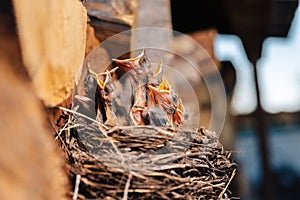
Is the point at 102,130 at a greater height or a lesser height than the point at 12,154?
greater

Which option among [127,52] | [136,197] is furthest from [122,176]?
[127,52]

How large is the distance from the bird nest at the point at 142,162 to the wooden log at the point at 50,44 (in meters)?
0.09

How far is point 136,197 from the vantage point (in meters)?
0.73

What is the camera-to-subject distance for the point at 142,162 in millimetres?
758

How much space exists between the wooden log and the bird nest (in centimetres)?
9

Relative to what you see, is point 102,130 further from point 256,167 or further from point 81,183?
point 256,167

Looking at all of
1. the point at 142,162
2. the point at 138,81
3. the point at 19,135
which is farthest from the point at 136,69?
the point at 19,135

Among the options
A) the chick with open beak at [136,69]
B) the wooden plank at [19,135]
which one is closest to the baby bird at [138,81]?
the chick with open beak at [136,69]

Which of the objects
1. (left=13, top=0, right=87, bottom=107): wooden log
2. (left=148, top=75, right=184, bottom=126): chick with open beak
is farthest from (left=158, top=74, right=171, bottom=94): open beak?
(left=13, top=0, right=87, bottom=107): wooden log

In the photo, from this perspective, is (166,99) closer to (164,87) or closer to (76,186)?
(164,87)

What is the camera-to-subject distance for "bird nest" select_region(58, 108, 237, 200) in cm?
73

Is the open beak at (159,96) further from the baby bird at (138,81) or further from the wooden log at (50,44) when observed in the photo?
the wooden log at (50,44)

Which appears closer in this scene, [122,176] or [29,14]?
[29,14]

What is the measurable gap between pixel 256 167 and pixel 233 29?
3.63 m
